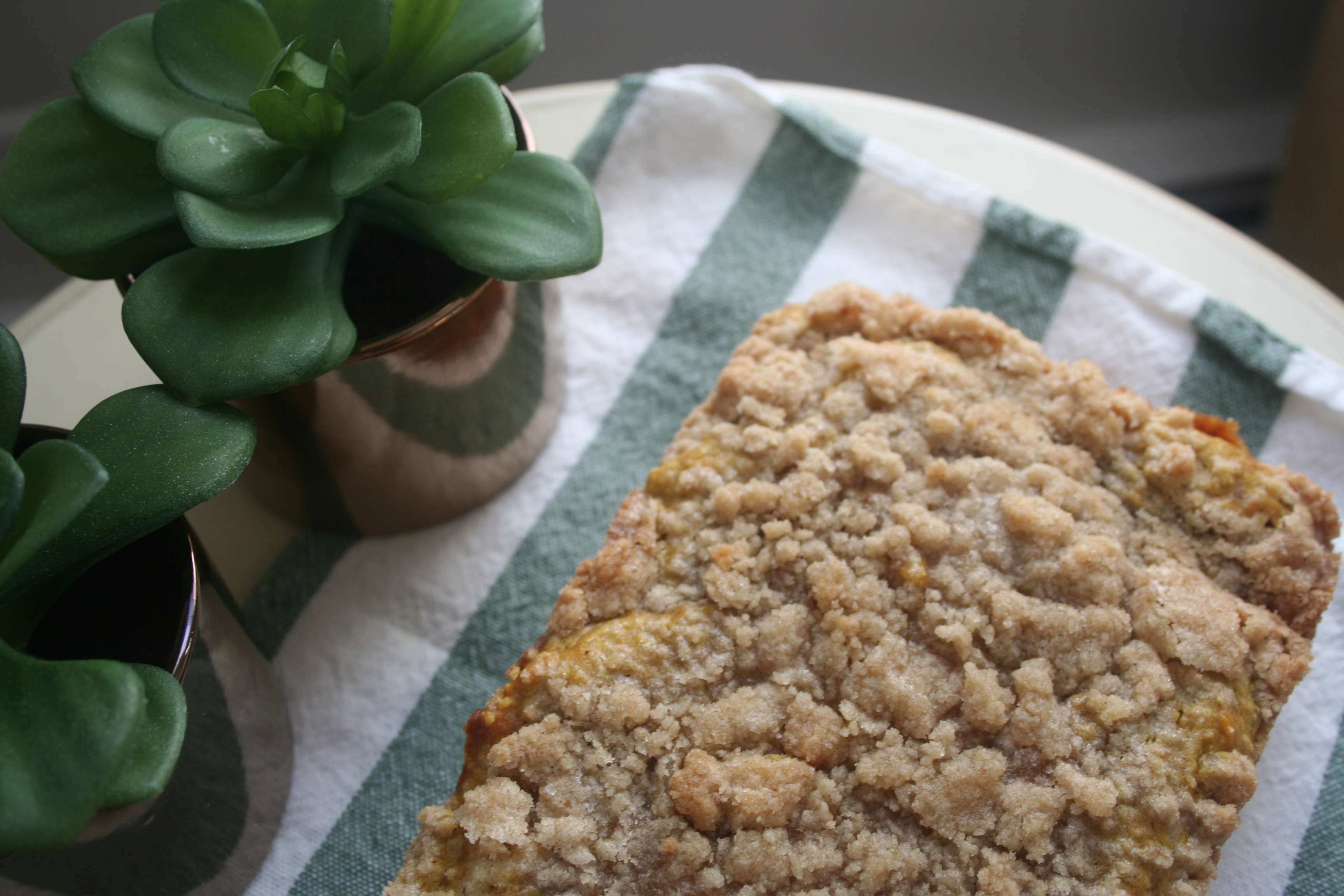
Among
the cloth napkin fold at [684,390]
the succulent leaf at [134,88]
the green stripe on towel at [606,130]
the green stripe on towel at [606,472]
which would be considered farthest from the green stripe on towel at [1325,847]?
the succulent leaf at [134,88]

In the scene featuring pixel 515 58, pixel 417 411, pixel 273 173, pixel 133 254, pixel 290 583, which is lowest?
pixel 290 583

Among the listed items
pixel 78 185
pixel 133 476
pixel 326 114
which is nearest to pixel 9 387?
pixel 133 476

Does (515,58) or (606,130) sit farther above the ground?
(515,58)

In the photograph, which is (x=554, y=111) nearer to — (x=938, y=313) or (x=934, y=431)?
(x=938, y=313)

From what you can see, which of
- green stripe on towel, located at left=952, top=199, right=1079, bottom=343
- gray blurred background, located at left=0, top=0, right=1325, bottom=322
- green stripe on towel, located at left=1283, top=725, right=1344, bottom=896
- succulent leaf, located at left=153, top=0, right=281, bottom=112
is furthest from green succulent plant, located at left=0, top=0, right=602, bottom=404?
gray blurred background, located at left=0, top=0, right=1325, bottom=322

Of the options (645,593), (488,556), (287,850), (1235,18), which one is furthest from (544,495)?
(1235,18)

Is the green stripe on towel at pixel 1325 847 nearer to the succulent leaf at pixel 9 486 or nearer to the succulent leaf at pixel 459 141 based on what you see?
the succulent leaf at pixel 459 141

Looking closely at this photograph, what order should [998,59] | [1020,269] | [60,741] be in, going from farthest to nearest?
[998,59], [1020,269], [60,741]

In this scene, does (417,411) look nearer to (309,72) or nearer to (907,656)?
(309,72)
